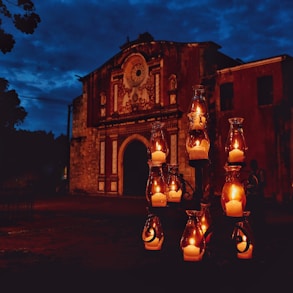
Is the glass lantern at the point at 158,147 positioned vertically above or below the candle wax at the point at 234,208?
above

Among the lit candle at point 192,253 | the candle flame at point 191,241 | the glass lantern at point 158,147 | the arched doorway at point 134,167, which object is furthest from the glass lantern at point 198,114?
the arched doorway at point 134,167

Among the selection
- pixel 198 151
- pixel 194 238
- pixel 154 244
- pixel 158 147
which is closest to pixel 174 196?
pixel 154 244

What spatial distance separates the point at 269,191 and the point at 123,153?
8.95 m

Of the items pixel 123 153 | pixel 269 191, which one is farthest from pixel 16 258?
pixel 123 153

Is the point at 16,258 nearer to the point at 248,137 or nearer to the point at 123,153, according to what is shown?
the point at 248,137

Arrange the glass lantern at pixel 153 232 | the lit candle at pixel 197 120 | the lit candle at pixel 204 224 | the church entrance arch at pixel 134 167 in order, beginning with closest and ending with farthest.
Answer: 1. the lit candle at pixel 197 120
2. the lit candle at pixel 204 224
3. the glass lantern at pixel 153 232
4. the church entrance arch at pixel 134 167

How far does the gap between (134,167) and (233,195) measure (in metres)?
16.5

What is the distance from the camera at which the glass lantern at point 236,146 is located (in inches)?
162

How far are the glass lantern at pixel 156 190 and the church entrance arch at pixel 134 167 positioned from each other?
15335 millimetres

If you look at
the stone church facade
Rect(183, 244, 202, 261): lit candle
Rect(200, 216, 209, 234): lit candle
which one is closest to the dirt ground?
Rect(183, 244, 202, 261): lit candle

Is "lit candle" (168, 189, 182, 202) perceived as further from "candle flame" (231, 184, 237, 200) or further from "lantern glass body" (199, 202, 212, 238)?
"candle flame" (231, 184, 237, 200)

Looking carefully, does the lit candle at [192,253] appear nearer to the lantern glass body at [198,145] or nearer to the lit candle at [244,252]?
the lit candle at [244,252]

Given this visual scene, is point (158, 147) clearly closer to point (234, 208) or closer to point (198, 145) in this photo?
point (198, 145)

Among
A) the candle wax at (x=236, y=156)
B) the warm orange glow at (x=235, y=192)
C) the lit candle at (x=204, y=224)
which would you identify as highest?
the candle wax at (x=236, y=156)
